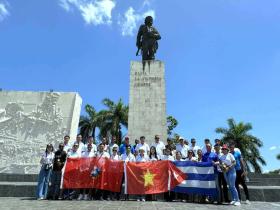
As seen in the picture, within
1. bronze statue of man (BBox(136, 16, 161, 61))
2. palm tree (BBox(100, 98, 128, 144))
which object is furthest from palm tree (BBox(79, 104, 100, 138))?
bronze statue of man (BBox(136, 16, 161, 61))

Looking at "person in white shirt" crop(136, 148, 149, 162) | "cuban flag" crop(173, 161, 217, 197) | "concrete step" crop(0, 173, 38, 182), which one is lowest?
"cuban flag" crop(173, 161, 217, 197)

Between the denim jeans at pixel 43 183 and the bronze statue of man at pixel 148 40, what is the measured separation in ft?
26.2

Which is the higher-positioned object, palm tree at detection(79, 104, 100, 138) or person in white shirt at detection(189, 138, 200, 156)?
palm tree at detection(79, 104, 100, 138)

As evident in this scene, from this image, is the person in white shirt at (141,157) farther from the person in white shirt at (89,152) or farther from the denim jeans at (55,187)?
the denim jeans at (55,187)

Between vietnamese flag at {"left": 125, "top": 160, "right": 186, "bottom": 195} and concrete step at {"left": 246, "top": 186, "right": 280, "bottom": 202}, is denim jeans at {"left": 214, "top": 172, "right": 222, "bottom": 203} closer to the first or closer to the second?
vietnamese flag at {"left": 125, "top": 160, "right": 186, "bottom": 195}

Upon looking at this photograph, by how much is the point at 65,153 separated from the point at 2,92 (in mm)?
13337

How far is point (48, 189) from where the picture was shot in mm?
8273

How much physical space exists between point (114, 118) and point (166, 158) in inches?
922

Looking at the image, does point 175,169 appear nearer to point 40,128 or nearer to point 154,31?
point 154,31

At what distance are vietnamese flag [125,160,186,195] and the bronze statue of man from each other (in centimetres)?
735

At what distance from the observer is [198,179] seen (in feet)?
26.3

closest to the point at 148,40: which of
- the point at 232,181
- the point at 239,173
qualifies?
the point at 239,173

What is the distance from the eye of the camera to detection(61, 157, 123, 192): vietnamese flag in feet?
26.8

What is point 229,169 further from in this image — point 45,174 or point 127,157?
point 45,174
